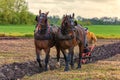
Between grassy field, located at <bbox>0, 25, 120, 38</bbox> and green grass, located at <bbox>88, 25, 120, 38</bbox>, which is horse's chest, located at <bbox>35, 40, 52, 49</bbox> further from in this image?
green grass, located at <bbox>88, 25, 120, 38</bbox>

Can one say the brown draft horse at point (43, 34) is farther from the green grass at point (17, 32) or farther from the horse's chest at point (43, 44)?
the green grass at point (17, 32)

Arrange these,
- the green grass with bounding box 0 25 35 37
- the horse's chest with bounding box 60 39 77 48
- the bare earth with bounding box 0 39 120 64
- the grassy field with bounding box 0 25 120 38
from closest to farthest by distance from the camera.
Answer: the horse's chest with bounding box 60 39 77 48 < the bare earth with bounding box 0 39 120 64 < the green grass with bounding box 0 25 35 37 < the grassy field with bounding box 0 25 120 38

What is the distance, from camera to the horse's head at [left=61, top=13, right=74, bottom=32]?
1697cm

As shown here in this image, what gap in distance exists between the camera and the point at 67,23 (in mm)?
16984

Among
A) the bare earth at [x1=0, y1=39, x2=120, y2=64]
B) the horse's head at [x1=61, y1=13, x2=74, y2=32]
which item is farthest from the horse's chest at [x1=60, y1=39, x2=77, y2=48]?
the bare earth at [x1=0, y1=39, x2=120, y2=64]

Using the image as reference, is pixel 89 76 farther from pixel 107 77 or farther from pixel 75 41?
pixel 75 41

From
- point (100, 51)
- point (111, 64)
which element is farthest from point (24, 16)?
point (111, 64)

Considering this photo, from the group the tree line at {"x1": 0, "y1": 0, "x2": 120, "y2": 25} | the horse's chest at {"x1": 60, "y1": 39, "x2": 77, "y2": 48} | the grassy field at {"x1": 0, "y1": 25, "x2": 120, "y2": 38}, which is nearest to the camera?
the horse's chest at {"x1": 60, "y1": 39, "x2": 77, "y2": 48}

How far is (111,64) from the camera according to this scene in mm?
18719

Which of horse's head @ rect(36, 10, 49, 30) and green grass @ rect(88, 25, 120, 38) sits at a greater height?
horse's head @ rect(36, 10, 49, 30)

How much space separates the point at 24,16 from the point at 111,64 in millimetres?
99065

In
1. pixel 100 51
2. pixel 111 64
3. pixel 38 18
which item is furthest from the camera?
pixel 100 51

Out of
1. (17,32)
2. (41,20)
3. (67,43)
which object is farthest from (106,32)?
(41,20)

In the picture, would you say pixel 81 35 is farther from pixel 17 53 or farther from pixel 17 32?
pixel 17 32
